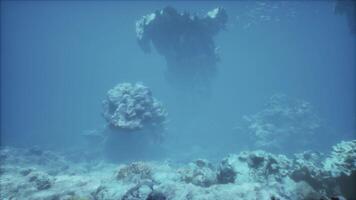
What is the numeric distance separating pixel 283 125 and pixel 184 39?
521 inches

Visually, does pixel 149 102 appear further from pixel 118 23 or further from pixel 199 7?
pixel 118 23

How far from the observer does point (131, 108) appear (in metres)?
18.0

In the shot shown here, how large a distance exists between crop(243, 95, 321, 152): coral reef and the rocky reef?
303 inches

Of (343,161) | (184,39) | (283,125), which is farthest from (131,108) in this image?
(283,125)

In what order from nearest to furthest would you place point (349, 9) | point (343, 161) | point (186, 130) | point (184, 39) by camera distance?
1. point (343, 161)
2. point (349, 9)
3. point (184, 39)
4. point (186, 130)

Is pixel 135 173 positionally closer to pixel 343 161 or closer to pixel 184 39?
pixel 343 161

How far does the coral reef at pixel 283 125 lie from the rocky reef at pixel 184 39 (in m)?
7.70

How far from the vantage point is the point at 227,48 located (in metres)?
70.7

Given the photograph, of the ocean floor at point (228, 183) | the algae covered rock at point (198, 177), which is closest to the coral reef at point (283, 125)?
the algae covered rock at point (198, 177)

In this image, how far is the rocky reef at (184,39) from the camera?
86.9 feet

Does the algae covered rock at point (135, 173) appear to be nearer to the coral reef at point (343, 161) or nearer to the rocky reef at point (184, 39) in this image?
the coral reef at point (343, 161)

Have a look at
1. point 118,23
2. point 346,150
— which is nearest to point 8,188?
point 346,150

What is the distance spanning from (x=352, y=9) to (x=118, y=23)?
131 feet

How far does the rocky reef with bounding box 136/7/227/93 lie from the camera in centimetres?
2650
